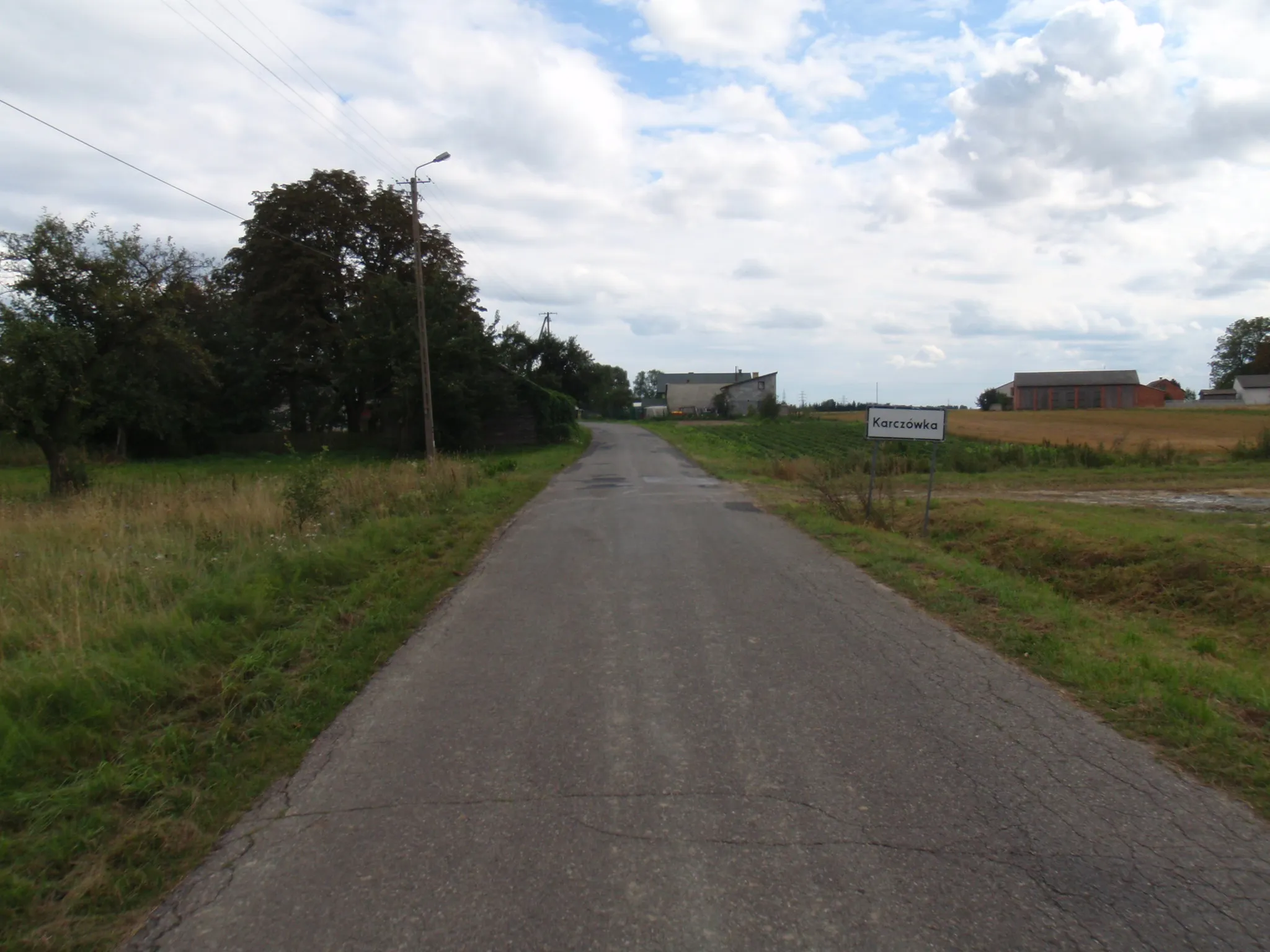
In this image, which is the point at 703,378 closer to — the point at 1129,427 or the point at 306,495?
the point at 1129,427

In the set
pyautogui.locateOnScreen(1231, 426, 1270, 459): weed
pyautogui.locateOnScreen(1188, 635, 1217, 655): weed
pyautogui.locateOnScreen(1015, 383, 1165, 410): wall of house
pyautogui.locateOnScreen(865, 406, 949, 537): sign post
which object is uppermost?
pyautogui.locateOnScreen(1015, 383, 1165, 410): wall of house

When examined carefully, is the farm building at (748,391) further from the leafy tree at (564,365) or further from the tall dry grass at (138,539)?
the tall dry grass at (138,539)

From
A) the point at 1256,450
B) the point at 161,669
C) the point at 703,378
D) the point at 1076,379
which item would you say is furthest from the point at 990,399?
the point at 161,669

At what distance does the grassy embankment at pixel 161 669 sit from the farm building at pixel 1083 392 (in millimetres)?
100807

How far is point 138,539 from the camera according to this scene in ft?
36.7

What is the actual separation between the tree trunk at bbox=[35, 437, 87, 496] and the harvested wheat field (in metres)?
35.0

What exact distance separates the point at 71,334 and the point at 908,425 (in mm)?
20110

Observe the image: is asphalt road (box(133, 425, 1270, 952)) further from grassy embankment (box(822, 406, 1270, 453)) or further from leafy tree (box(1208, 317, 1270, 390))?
leafy tree (box(1208, 317, 1270, 390))

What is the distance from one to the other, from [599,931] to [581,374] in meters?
79.6

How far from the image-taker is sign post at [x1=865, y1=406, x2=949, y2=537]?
14.1 m

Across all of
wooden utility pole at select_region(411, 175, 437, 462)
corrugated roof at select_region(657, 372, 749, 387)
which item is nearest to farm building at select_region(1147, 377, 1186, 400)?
corrugated roof at select_region(657, 372, 749, 387)

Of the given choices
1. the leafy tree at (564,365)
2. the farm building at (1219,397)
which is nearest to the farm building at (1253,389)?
the farm building at (1219,397)

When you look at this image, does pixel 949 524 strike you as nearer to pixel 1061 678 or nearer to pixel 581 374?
pixel 1061 678

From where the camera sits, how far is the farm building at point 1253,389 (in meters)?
96.9
